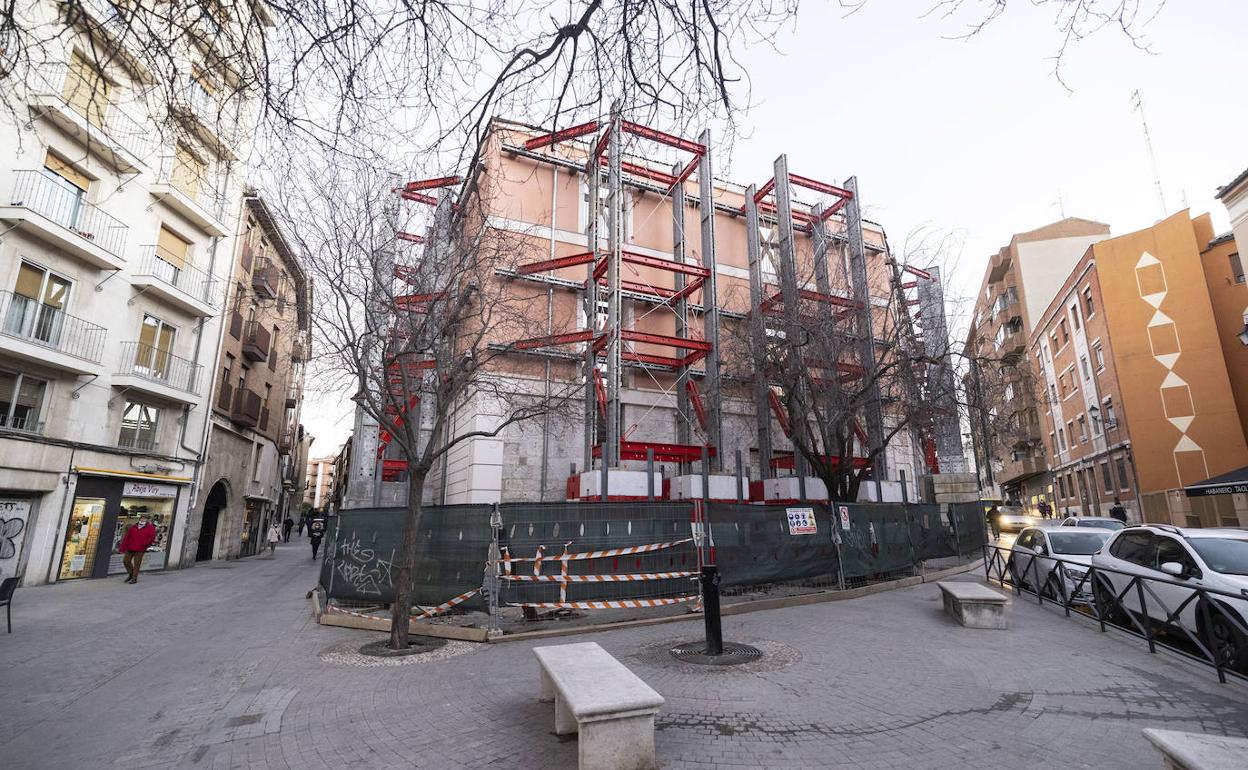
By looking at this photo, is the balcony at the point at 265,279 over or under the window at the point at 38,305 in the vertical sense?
over

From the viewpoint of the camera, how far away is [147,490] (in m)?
18.0

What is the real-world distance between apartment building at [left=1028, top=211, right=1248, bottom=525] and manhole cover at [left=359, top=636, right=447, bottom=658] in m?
29.3

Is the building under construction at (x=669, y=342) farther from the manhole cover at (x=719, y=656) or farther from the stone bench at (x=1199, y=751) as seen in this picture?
the stone bench at (x=1199, y=751)

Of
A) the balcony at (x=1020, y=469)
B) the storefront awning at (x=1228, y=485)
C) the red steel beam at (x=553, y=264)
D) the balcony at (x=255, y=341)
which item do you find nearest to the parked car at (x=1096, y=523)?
the storefront awning at (x=1228, y=485)

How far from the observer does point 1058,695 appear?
210 inches

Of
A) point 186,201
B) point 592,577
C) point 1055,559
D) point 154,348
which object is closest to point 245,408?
point 154,348

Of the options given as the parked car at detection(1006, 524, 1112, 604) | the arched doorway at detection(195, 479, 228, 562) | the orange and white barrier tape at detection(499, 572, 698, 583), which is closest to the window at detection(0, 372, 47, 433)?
the arched doorway at detection(195, 479, 228, 562)

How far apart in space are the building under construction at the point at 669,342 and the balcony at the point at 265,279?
7808mm

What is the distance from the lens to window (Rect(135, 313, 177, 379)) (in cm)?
1806

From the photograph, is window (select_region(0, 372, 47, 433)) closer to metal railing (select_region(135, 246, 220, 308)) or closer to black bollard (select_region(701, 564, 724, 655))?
metal railing (select_region(135, 246, 220, 308))

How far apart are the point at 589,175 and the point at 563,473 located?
10647 mm

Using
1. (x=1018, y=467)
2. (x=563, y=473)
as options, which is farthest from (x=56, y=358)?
(x=1018, y=467)

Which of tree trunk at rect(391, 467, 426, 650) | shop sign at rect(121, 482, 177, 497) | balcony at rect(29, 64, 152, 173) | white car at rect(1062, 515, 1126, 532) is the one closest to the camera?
tree trunk at rect(391, 467, 426, 650)

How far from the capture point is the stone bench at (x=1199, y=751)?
2836mm
